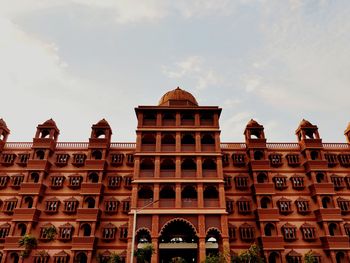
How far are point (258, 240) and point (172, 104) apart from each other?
67.7 feet

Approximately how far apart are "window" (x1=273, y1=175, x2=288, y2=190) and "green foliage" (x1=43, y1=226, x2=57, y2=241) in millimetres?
28119

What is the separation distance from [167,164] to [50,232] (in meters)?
15.9

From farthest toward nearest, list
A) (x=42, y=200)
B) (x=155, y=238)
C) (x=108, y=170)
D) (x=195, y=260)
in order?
(x=108, y=170), (x=42, y=200), (x=195, y=260), (x=155, y=238)

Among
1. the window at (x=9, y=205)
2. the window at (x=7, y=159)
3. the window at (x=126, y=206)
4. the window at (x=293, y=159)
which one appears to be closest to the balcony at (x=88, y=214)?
the window at (x=126, y=206)

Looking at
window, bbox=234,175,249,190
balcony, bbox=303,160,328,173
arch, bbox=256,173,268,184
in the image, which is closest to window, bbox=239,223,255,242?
window, bbox=234,175,249,190

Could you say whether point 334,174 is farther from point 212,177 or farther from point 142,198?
point 142,198

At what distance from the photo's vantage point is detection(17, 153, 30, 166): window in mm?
38116

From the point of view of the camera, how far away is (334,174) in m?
38.0

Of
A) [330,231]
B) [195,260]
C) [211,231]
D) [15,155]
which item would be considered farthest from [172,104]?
[330,231]

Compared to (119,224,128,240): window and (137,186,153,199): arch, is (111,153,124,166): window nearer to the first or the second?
(137,186,153,199): arch

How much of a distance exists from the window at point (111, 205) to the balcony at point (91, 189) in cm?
157

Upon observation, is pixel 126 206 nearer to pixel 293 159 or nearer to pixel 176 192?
pixel 176 192

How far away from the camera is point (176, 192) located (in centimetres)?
3325

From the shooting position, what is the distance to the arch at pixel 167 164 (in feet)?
117
